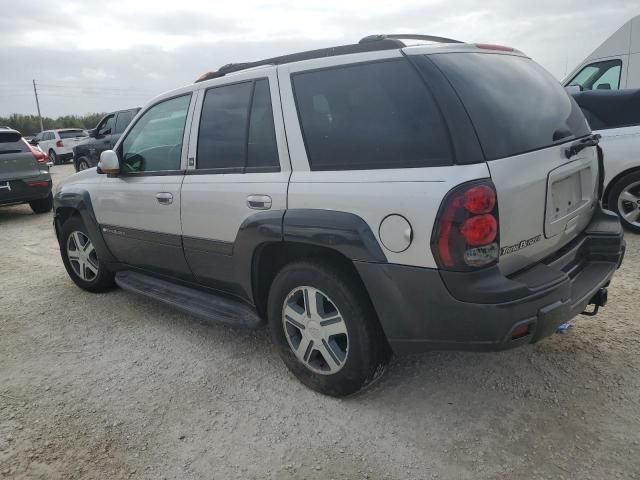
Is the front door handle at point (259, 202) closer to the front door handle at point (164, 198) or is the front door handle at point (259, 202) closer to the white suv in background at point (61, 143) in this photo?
the front door handle at point (164, 198)

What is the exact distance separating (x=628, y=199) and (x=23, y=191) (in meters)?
9.27

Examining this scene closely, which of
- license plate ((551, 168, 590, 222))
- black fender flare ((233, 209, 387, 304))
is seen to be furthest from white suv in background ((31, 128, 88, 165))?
license plate ((551, 168, 590, 222))

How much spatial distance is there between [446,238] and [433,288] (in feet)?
0.78

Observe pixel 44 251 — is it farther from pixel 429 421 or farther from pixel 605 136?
pixel 605 136

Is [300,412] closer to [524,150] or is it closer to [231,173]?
[231,173]

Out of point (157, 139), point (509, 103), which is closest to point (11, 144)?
point (157, 139)

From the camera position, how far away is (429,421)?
2.56 meters

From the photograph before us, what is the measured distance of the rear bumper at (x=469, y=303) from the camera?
2137 mm

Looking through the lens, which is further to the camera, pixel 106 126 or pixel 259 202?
pixel 106 126

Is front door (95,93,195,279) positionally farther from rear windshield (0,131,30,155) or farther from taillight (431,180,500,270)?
rear windshield (0,131,30,155)

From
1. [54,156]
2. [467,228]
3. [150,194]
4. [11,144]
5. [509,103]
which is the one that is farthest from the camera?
[54,156]

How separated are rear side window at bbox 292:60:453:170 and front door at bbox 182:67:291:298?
0.74 ft

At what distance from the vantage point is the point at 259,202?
282 cm

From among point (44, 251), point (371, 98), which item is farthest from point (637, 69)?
point (44, 251)
